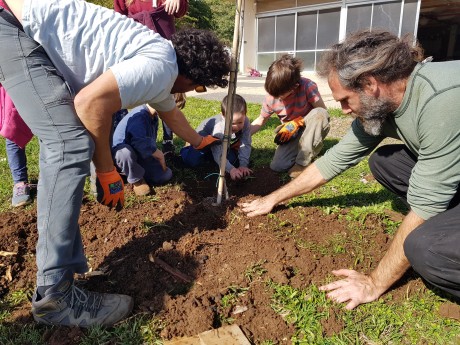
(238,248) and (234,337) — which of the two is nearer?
(234,337)

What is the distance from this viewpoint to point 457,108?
69.2 inches

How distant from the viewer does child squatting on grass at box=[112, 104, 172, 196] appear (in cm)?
333

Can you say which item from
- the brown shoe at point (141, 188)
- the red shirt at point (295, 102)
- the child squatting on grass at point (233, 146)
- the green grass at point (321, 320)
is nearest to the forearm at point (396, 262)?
the green grass at point (321, 320)

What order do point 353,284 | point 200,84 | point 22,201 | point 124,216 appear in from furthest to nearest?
point 22,201, point 124,216, point 200,84, point 353,284

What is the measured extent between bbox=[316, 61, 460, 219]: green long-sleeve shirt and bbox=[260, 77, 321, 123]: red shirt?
77.5 inches

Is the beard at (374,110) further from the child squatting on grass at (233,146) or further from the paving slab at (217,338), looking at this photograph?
the child squatting on grass at (233,146)

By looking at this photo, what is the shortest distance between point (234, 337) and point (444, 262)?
1.09 meters

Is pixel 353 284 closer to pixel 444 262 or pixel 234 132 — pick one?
pixel 444 262

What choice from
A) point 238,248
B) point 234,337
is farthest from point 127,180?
point 234,337

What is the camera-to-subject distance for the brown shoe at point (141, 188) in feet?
11.0

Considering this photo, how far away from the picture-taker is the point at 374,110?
200cm

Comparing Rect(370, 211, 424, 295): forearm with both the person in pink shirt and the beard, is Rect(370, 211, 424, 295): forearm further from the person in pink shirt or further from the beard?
the person in pink shirt

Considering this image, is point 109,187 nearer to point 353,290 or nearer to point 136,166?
point 136,166

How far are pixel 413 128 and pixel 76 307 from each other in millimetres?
1991
